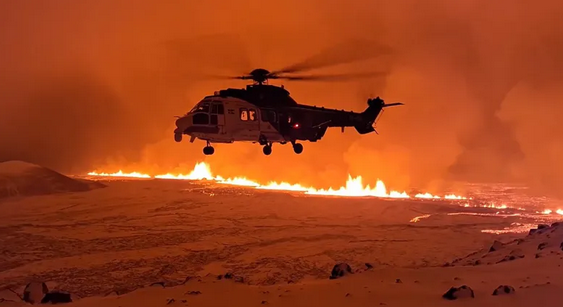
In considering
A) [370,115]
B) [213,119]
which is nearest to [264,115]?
[213,119]

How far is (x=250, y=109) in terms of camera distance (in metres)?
14.0

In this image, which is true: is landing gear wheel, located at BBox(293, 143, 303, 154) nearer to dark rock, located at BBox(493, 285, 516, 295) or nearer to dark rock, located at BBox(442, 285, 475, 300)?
dark rock, located at BBox(442, 285, 475, 300)

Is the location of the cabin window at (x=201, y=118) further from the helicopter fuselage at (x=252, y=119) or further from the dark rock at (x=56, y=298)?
the dark rock at (x=56, y=298)

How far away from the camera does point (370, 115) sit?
17.0 metres

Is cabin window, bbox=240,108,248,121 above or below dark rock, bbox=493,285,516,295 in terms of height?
above

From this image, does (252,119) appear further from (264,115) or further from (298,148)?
(298,148)

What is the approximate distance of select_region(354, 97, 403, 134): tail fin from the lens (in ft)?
53.8

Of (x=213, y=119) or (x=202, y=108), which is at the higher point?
(x=202, y=108)

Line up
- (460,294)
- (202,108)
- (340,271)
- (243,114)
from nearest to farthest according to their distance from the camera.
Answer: (460,294) → (340,271) → (202,108) → (243,114)

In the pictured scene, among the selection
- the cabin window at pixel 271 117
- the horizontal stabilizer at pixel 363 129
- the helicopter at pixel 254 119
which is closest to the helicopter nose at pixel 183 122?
the helicopter at pixel 254 119

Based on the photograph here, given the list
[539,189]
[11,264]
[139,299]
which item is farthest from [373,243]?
[539,189]

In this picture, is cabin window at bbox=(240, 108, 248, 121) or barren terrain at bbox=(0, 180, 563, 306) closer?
barren terrain at bbox=(0, 180, 563, 306)

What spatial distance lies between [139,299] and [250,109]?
690 centimetres

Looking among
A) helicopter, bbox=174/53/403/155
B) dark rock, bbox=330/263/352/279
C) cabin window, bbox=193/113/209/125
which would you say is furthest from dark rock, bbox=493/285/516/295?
cabin window, bbox=193/113/209/125
